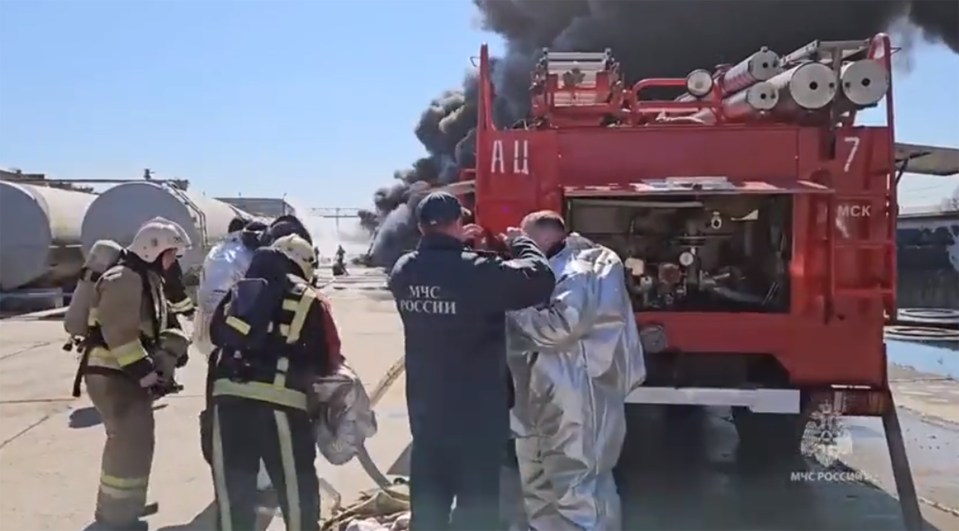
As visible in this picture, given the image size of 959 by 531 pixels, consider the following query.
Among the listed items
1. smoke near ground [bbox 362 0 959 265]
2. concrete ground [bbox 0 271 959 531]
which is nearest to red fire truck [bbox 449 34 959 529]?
concrete ground [bbox 0 271 959 531]

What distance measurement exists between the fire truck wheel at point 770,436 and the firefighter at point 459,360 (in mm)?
2392

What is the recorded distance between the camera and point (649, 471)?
5.96m

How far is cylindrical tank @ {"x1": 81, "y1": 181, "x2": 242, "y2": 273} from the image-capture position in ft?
53.6

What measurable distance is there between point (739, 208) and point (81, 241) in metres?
14.4

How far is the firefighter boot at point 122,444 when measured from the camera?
454 centimetres

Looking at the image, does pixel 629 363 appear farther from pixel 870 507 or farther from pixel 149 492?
pixel 149 492

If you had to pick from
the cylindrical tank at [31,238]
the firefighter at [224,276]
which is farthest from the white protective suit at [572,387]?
the cylindrical tank at [31,238]

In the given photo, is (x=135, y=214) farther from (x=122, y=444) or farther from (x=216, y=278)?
(x=122, y=444)

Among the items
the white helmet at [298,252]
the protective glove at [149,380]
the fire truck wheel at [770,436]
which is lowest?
the fire truck wheel at [770,436]

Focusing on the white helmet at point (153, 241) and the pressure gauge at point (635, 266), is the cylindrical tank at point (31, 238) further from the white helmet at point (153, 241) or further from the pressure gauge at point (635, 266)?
the pressure gauge at point (635, 266)

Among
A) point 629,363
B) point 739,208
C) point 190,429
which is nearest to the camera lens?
point 629,363

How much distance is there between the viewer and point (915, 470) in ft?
19.8

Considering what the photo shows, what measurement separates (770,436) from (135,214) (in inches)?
521

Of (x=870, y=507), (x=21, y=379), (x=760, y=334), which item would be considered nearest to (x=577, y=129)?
(x=760, y=334)
